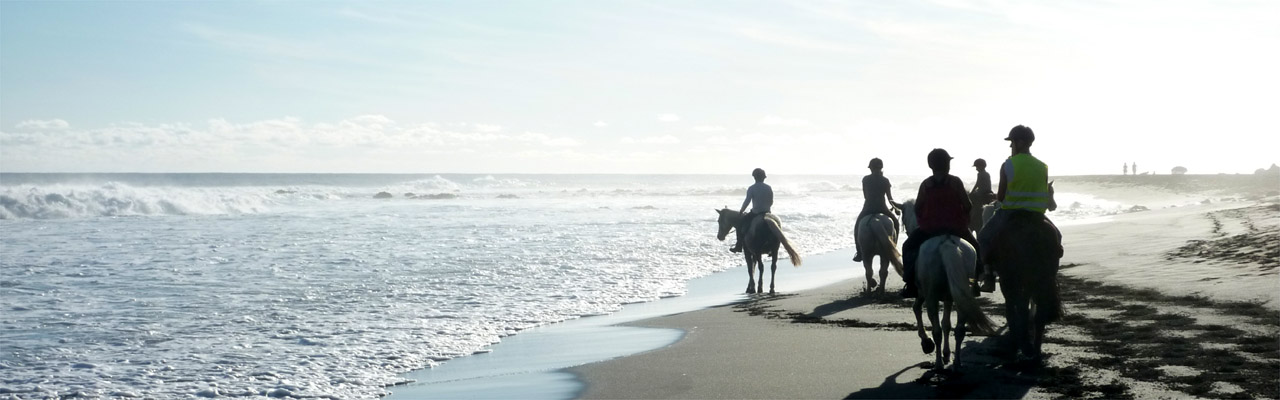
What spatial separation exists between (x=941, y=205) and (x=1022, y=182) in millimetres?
588

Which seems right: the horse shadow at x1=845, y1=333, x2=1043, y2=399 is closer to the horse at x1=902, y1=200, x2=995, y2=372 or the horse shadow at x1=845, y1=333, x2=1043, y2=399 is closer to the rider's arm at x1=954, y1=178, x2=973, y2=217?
the horse at x1=902, y1=200, x2=995, y2=372

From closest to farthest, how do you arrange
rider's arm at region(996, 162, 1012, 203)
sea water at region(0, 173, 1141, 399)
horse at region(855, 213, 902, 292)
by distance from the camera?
rider's arm at region(996, 162, 1012, 203) < sea water at region(0, 173, 1141, 399) < horse at region(855, 213, 902, 292)

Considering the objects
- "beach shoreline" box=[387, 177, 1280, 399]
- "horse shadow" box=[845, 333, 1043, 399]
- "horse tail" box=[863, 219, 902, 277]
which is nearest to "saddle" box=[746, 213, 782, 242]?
"beach shoreline" box=[387, 177, 1280, 399]

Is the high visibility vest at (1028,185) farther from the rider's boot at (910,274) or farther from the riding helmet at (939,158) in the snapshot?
the rider's boot at (910,274)

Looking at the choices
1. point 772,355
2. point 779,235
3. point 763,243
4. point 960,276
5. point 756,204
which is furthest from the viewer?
point 756,204

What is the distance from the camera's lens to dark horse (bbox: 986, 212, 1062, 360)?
6.65m

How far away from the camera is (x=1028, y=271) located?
6664 millimetres

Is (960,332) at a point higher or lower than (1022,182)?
lower

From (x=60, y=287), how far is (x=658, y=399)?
32.3 ft

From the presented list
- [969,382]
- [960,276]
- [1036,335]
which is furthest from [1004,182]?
[969,382]

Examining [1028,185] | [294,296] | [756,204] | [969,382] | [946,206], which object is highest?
[1028,185]

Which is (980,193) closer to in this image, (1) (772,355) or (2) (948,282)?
(1) (772,355)

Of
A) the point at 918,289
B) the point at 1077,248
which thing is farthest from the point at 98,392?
the point at 1077,248

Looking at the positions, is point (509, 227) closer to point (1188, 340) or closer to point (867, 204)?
point (867, 204)
